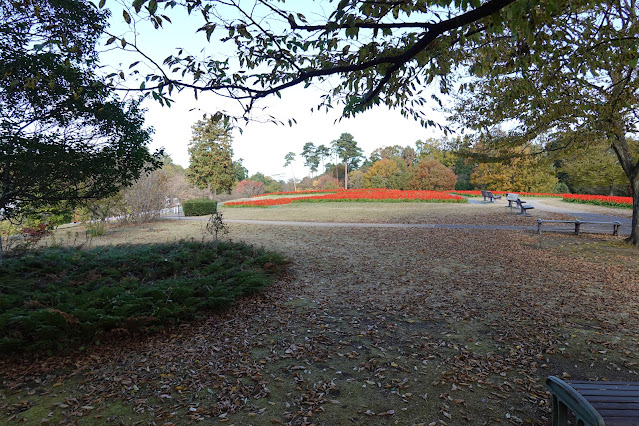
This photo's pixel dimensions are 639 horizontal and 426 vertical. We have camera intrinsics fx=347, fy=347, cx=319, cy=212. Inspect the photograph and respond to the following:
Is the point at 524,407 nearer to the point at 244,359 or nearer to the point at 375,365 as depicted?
the point at 375,365

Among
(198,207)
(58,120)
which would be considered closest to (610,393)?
(58,120)

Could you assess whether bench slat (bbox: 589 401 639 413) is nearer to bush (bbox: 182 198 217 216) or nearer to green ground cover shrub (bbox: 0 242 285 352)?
green ground cover shrub (bbox: 0 242 285 352)

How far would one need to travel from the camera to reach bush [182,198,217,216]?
61.2ft

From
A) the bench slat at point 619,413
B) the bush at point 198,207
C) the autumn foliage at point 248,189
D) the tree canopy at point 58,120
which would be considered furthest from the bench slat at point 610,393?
the autumn foliage at point 248,189

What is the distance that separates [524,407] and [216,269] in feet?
14.6

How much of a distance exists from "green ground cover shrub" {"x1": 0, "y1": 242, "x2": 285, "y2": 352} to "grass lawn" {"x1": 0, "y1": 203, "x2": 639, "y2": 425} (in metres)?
0.22

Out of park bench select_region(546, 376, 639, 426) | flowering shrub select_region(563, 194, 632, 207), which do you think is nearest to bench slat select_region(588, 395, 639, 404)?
park bench select_region(546, 376, 639, 426)

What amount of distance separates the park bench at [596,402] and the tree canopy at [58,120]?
17.5ft

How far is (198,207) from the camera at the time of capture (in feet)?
61.7

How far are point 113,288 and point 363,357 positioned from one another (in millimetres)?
2996

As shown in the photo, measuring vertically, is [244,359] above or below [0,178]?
below

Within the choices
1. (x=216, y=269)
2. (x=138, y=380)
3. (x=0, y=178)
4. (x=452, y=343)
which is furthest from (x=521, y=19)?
(x=0, y=178)

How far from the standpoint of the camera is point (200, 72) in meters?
3.35

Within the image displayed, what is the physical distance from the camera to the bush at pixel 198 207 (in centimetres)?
1864
